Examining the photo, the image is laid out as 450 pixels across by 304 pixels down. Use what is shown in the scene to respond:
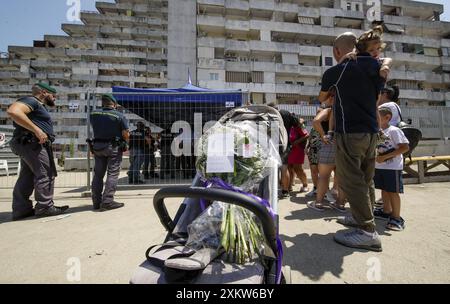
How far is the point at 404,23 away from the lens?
38312 millimetres

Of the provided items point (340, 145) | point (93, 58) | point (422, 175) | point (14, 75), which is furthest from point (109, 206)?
point (14, 75)

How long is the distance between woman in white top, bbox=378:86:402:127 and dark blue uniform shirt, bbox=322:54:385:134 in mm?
975

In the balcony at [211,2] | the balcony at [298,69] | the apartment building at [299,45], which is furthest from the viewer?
the balcony at [298,69]

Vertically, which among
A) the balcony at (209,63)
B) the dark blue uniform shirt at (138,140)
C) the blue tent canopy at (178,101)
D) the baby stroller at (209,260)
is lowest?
the baby stroller at (209,260)

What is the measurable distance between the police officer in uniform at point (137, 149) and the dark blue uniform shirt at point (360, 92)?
5172 millimetres

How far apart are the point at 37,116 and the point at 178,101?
10.4 feet

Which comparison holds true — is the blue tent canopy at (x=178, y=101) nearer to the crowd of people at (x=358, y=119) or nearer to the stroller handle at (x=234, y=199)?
the crowd of people at (x=358, y=119)

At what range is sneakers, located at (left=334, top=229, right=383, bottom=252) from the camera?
7.48ft

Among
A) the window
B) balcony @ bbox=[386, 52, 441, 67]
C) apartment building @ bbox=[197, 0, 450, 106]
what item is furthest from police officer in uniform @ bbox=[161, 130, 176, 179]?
balcony @ bbox=[386, 52, 441, 67]

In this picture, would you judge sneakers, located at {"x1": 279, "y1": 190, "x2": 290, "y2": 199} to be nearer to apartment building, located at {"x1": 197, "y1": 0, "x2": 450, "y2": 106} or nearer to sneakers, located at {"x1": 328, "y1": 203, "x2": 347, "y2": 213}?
sneakers, located at {"x1": 328, "y1": 203, "x2": 347, "y2": 213}

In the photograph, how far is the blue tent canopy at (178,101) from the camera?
561 centimetres

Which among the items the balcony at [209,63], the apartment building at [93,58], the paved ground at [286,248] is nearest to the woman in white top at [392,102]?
the paved ground at [286,248]

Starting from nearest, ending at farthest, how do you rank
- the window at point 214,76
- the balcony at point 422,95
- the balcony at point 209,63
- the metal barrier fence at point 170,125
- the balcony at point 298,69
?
1. the metal barrier fence at point 170,125
2. the balcony at point 209,63
3. the window at point 214,76
4. the balcony at point 298,69
5. the balcony at point 422,95
